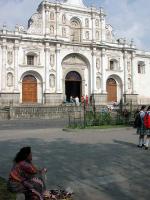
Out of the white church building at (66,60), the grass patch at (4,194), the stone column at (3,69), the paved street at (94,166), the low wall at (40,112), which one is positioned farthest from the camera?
the white church building at (66,60)

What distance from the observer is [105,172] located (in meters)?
8.98

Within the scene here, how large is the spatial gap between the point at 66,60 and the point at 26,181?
35.5 m

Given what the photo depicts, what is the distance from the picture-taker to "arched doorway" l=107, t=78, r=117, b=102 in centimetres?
4353

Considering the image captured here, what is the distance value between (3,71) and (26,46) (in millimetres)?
4059

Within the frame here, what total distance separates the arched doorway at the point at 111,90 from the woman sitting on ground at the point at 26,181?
125ft

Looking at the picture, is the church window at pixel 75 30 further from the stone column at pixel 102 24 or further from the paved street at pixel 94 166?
the paved street at pixel 94 166

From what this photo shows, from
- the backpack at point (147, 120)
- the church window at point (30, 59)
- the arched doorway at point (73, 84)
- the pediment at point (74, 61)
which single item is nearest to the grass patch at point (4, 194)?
the backpack at point (147, 120)

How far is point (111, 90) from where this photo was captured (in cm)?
4366

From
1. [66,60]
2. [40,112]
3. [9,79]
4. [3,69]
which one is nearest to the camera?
[40,112]

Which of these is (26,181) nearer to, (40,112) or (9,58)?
(40,112)

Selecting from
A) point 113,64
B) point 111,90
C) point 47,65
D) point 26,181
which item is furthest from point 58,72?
point 26,181

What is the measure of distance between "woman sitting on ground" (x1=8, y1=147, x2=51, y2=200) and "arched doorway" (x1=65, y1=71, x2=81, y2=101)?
35393 millimetres

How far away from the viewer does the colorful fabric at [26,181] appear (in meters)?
5.62

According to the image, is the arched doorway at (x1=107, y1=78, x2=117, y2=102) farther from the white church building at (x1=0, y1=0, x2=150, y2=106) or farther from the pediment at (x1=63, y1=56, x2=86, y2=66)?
the pediment at (x1=63, y1=56, x2=86, y2=66)
